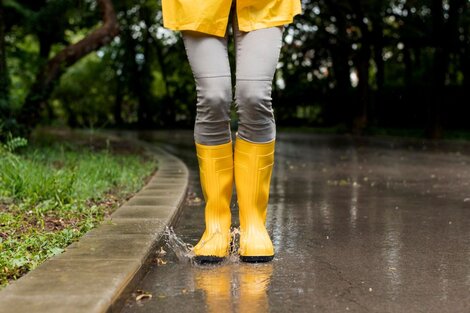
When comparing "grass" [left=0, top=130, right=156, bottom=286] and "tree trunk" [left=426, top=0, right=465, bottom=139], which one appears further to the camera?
"tree trunk" [left=426, top=0, right=465, bottom=139]

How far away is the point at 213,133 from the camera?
3.30 m

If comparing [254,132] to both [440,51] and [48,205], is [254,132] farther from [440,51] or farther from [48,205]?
[440,51]

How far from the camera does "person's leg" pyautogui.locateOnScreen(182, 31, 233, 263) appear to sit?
320 cm

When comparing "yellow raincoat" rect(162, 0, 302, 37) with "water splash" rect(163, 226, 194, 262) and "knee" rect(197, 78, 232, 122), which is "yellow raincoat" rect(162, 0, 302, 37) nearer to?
"knee" rect(197, 78, 232, 122)

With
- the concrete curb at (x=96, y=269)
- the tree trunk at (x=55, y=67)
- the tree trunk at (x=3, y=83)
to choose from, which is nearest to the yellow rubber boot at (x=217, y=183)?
the concrete curb at (x=96, y=269)

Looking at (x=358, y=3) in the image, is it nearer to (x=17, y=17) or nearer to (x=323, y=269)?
(x=17, y=17)

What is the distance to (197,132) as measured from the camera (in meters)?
3.35

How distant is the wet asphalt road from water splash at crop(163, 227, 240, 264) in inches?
1.8

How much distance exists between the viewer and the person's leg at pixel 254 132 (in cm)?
317

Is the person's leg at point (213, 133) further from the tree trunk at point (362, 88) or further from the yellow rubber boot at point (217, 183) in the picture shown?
the tree trunk at point (362, 88)

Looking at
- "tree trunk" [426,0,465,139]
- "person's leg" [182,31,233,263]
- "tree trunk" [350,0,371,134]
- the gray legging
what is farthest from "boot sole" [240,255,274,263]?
"tree trunk" [350,0,371,134]

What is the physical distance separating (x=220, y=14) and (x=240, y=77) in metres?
0.32

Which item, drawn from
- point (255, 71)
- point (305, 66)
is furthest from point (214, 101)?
point (305, 66)

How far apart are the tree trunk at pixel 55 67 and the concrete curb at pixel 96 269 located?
20.1ft
